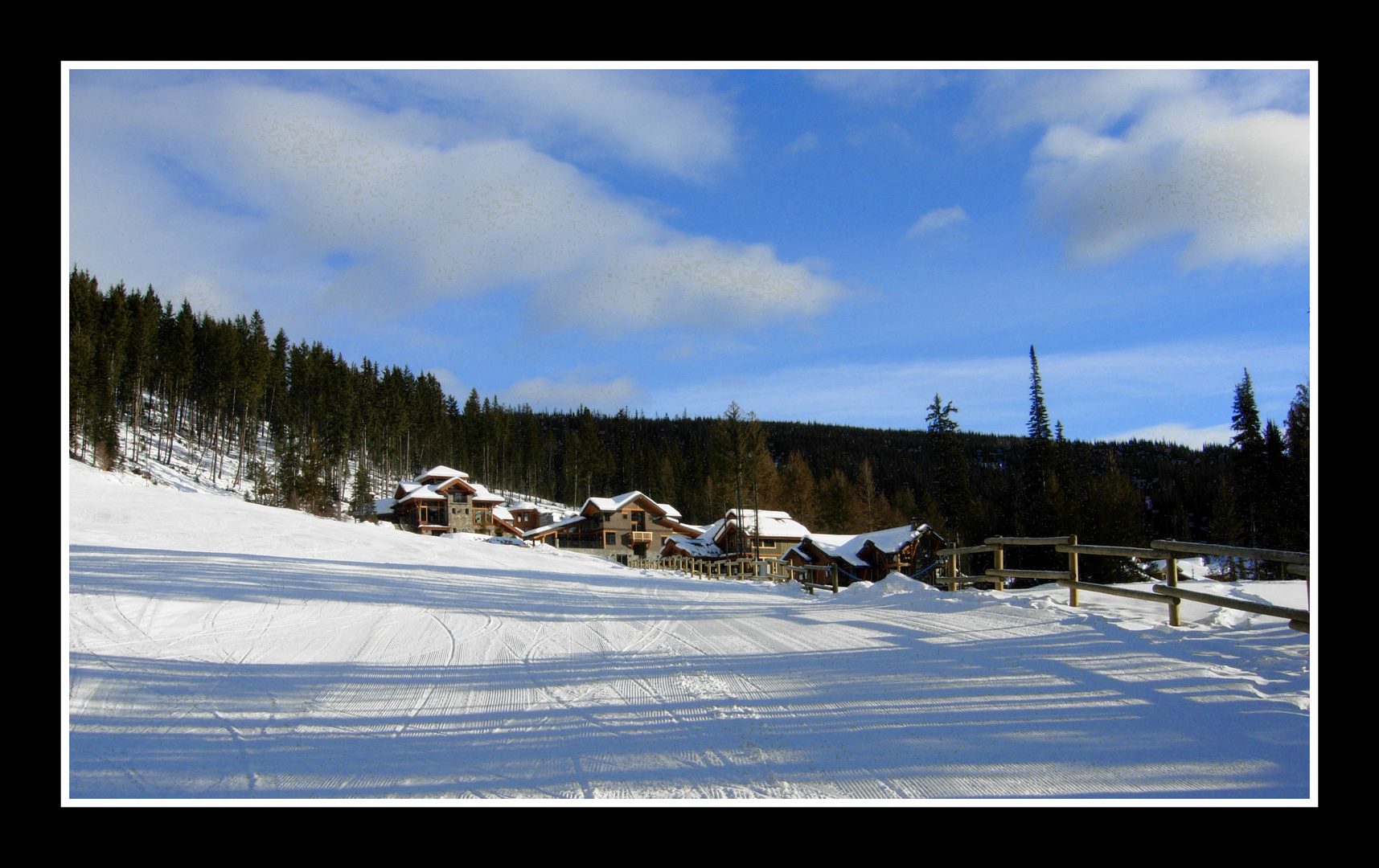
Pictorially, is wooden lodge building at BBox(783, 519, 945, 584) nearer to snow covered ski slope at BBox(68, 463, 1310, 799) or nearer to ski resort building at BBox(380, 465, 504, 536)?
ski resort building at BBox(380, 465, 504, 536)

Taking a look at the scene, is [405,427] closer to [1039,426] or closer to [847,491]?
[847,491]

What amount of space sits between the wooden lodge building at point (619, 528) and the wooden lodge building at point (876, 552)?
17858 mm

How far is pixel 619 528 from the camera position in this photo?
61250 millimetres

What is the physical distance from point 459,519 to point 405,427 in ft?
90.2

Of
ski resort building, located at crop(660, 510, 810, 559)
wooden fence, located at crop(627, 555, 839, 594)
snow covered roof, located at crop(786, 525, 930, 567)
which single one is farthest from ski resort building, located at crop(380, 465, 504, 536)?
snow covered roof, located at crop(786, 525, 930, 567)

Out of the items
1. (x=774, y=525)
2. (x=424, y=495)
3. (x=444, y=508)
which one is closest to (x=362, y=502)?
(x=424, y=495)

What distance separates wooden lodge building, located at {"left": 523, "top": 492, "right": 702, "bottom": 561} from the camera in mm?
60750

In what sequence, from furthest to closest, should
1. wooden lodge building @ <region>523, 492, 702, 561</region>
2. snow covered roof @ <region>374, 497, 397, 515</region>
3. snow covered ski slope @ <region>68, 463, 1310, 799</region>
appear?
1. wooden lodge building @ <region>523, 492, 702, 561</region>
2. snow covered roof @ <region>374, 497, 397, 515</region>
3. snow covered ski slope @ <region>68, 463, 1310, 799</region>

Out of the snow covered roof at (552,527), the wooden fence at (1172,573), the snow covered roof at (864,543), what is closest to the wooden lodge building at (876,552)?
the snow covered roof at (864,543)

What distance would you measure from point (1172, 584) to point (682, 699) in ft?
20.1

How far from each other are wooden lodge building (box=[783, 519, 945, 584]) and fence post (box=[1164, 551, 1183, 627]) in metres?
36.7

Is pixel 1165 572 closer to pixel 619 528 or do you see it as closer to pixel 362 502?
pixel 619 528
